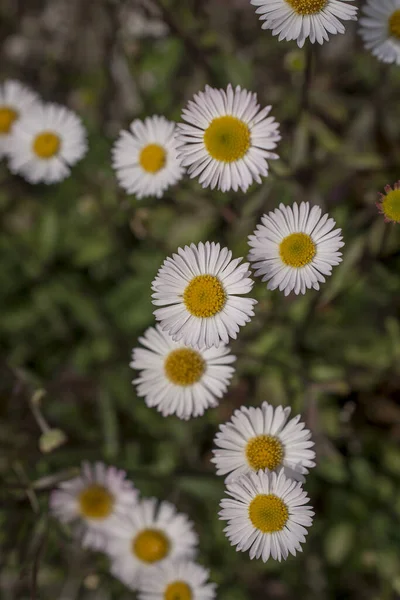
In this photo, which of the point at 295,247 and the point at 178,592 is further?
the point at 178,592

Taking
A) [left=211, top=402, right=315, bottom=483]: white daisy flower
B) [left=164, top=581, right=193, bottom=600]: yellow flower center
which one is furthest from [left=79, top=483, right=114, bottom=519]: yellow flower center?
[left=211, top=402, right=315, bottom=483]: white daisy flower

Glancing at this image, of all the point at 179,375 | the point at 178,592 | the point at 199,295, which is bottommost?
the point at 178,592

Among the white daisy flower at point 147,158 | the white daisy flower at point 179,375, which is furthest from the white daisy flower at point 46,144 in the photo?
the white daisy flower at point 179,375

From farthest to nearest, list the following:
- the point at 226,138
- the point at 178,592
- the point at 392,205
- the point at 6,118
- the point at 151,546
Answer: the point at 6,118, the point at 151,546, the point at 178,592, the point at 226,138, the point at 392,205

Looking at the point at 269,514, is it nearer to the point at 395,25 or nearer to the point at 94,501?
the point at 94,501

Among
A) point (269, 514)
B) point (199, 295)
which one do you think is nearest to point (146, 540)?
point (269, 514)

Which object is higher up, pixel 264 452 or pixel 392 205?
pixel 392 205

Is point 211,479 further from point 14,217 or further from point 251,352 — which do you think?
point 14,217
